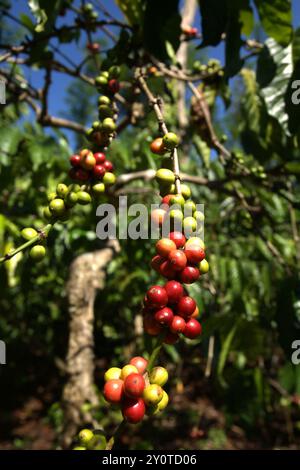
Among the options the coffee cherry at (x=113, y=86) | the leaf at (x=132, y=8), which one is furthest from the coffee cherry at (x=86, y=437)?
the leaf at (x=132, y=8)

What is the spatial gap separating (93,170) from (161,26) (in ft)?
2.32

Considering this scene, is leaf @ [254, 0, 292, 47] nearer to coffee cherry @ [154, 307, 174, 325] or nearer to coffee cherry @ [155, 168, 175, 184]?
coffee cherry @ [155, 168, 175, 184]

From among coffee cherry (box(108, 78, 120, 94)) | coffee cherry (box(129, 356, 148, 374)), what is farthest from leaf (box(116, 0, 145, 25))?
coffee cherry (box(129, 356, 148, 374))

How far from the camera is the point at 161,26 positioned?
1345 mm

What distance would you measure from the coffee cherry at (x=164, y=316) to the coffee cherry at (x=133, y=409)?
144mm

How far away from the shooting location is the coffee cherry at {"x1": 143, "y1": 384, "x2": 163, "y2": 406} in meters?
0.64

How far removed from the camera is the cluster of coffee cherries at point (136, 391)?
64 cm

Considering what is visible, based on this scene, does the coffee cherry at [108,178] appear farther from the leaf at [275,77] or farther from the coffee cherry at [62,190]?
the leaf at [275,77]

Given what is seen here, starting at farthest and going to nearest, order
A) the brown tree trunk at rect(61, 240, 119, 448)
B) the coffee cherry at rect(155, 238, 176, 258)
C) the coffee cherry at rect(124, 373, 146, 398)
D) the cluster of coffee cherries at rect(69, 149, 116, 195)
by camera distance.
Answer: the brown tree trunk at rect(61, 240, 119, 448) → the cluster of coffee cherries at rect(69, 149, 116, 195) → the coffee cherry at rect(155, 238, 176, 258) → the coffee cherry at rect(124, 373, 146, 398)

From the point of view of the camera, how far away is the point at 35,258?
85cm

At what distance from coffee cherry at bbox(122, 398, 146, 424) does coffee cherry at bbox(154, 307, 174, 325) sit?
0.47 feet

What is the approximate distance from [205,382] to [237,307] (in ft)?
12.1

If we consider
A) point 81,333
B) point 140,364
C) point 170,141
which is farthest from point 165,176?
point 81,333
